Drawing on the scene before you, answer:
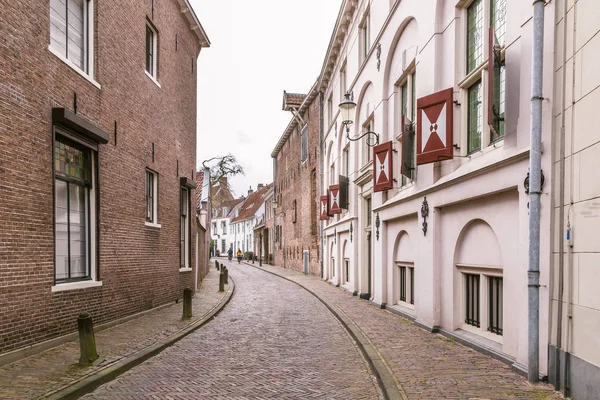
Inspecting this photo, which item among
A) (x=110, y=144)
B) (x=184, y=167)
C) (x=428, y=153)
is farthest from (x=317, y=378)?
(x=184, y=167)

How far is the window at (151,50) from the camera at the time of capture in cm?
1216

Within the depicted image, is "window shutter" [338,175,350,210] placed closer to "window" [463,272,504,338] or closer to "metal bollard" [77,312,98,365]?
"window" [463,272,504,338]

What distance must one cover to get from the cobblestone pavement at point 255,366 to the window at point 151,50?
21.7ft

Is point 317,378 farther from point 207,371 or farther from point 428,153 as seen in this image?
point 428,153

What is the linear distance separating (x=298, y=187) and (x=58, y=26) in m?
25.9

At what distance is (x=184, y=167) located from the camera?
14.9 metres

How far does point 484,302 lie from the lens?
736 centimetres

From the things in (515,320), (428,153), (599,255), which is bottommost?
(515,320)

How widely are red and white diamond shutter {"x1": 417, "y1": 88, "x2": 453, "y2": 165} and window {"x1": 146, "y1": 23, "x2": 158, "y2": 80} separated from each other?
727 centimetres

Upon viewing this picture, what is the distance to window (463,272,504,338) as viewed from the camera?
7.04 metres

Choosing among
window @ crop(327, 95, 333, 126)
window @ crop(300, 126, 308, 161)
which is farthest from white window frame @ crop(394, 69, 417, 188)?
window @ crop(300, 126, 308, 161)

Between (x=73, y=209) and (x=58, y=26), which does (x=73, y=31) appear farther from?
(x=73, y=209)

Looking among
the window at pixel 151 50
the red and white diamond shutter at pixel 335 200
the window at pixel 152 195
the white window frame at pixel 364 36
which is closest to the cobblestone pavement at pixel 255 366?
the window at pixel 152 195

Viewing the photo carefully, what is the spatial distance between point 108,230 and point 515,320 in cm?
740
